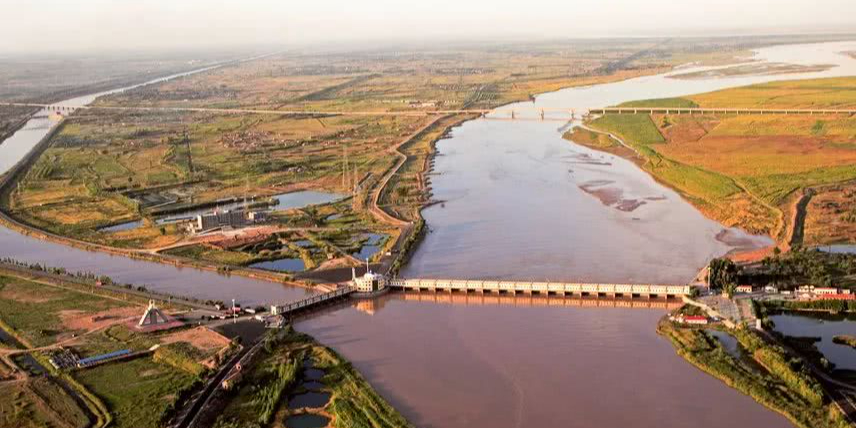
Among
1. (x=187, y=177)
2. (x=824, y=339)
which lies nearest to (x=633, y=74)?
(x=187, y=177)

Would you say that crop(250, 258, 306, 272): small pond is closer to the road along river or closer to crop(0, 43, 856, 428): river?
the road along river

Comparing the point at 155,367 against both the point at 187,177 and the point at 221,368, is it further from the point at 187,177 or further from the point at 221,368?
the point at 187,177

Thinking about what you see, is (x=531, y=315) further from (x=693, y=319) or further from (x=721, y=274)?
(x=721, y=274)

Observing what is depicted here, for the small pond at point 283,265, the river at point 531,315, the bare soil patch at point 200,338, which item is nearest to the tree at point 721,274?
the river at point 531,315

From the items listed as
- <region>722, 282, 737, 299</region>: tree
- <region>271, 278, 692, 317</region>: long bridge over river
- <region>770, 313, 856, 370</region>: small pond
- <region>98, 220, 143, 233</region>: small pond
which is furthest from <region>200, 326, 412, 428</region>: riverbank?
<region>98, 220, 143, 233</region>: small pond

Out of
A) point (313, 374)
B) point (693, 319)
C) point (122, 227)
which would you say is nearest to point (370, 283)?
point (313, 374)
